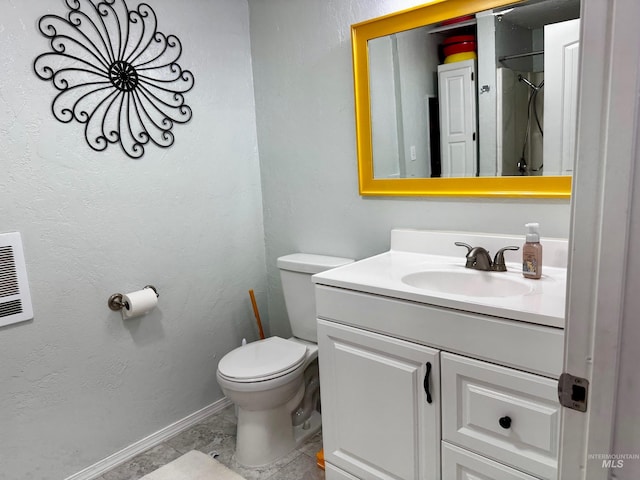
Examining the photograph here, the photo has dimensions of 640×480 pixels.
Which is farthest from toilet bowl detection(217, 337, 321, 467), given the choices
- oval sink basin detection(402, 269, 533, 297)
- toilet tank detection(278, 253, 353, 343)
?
oval sink basin detection(402, 269, 533, 297)

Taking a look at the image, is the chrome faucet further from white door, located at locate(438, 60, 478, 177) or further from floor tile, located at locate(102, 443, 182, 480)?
floor tile, located at locate(102, 443, 182, 480)

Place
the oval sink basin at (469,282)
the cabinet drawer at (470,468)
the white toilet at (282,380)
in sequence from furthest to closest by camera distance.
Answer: the white toilet at (282,380), the oval sink basin at (469,282), the cabinet drawer at (470,468)

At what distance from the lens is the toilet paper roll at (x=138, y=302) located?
76.5 inches

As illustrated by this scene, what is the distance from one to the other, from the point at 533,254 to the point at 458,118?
61cm

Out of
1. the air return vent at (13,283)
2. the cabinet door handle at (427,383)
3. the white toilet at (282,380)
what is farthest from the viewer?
the white toilet at (282,380)

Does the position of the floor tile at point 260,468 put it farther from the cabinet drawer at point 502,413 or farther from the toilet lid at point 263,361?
the cabinet drawer at point 502,413

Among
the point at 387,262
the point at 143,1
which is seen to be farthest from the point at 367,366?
the point at 143,1

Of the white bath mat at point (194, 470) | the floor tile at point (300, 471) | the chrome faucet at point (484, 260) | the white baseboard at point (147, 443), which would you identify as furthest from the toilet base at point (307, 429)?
the chrome faucet at point (484, 260)

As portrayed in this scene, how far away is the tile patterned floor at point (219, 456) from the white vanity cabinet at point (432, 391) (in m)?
0.24

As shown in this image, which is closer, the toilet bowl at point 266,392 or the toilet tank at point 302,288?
the toilet bowl at point 266,392

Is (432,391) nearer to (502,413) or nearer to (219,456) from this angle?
(502,413)

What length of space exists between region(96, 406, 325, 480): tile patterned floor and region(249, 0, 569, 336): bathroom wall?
0.62 metres

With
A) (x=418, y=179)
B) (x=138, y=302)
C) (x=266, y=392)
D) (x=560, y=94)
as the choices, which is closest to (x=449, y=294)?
(x=418, y=179)

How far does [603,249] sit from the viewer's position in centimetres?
60
